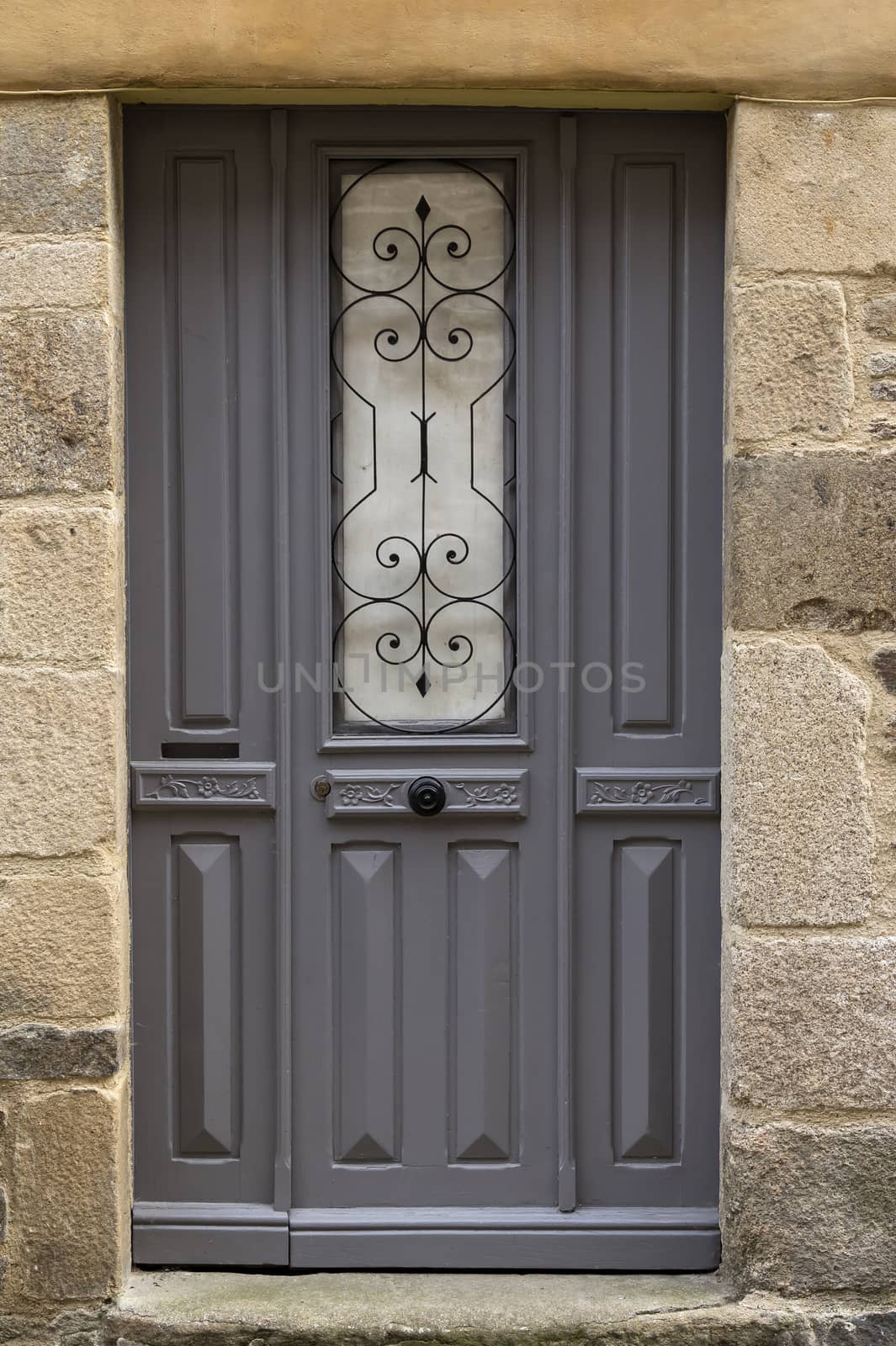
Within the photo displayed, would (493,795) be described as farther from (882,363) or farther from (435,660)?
(882,363)

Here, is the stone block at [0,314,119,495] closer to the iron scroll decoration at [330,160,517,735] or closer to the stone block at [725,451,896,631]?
the iron scroll decoration at [330,160,517,735]

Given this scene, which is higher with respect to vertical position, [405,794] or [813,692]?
[813,692]

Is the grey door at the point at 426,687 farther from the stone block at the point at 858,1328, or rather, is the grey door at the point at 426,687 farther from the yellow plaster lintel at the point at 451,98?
the stone block at the point at 858,1328

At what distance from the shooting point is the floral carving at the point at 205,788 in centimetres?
288

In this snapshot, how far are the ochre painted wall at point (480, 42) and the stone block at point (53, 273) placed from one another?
1.14 ft

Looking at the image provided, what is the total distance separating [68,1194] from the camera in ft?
8.96

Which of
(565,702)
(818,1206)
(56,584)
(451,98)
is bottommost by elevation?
(818,1206)

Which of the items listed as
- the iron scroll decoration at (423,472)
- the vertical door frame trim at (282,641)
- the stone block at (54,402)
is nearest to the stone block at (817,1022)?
the iron scroll decoration at (423,472)

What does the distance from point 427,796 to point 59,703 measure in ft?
2.87

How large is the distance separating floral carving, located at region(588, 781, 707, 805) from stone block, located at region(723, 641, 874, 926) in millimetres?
183

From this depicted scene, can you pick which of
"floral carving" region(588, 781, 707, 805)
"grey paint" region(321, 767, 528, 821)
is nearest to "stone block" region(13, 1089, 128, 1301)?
"grey paint" region(321, 767, 528, 821)

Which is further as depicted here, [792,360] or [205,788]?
[205,788]

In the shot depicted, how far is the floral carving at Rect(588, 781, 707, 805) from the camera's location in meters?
A: 2.89

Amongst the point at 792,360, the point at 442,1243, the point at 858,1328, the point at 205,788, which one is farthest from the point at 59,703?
the point at 858,1328
